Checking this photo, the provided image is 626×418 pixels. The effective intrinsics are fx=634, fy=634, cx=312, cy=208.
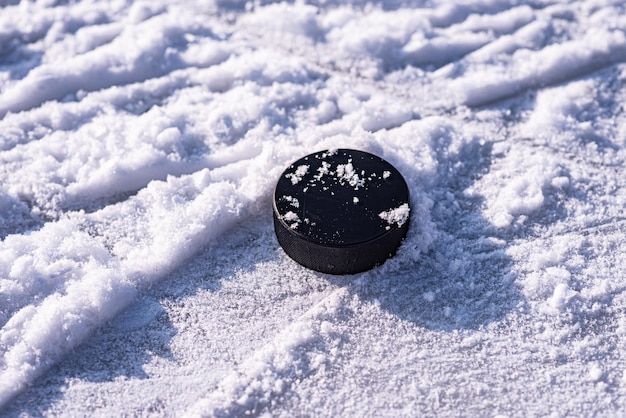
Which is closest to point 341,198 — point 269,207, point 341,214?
point 341,214

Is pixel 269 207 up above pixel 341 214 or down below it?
below

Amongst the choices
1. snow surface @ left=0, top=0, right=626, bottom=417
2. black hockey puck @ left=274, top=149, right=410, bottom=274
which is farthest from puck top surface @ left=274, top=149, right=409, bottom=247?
snow surface @ left=0, top=0, right=626, bottom=417

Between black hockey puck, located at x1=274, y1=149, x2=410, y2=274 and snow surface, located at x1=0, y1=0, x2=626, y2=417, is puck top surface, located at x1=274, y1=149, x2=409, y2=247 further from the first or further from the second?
snow surface, located at x1=0, y1=0, x2=626, y2=417

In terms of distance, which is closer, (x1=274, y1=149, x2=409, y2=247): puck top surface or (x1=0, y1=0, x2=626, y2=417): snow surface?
(x1=0, y1=0, x2=626, y2=417): snow surface

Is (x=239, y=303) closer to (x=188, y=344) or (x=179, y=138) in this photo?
(x=188, y=344)

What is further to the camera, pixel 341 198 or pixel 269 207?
pixel 269 207

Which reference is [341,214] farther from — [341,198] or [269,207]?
[269,207]

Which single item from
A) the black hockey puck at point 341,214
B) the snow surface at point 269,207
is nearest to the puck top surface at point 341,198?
the black hockey puck at point 341,214
